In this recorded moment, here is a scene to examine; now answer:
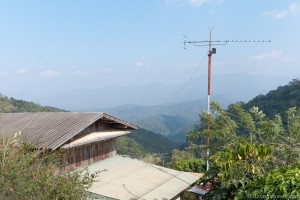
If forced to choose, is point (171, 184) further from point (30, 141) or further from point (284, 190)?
point (284, 190)

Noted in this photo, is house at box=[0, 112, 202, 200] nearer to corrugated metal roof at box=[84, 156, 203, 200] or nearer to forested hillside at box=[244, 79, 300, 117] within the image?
corrugated metal roof at box=[84, 156, 203, 200]

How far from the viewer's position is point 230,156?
Result: 26.3ft

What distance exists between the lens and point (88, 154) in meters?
13.5

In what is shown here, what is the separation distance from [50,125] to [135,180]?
4.15 m

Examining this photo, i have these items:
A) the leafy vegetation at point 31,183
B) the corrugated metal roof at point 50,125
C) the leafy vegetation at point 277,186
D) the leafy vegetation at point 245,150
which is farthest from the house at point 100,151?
the leafy vegetation at point 277,186

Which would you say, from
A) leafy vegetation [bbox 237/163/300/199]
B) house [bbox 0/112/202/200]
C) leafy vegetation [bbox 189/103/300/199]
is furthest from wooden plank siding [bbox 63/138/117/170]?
leafy vegetation [bbox 237/163/300/199]

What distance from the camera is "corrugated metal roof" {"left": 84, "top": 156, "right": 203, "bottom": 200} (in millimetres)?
10812

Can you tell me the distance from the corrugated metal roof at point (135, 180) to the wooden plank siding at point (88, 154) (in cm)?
27

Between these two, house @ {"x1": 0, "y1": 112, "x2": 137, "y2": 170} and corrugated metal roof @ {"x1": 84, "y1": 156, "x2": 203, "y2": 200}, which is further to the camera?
house @ {"x1": 0, "y1": 112, "x2": 137, "y2": 170}

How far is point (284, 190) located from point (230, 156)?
2329 millimetres

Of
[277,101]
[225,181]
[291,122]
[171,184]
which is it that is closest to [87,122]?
[171,184]

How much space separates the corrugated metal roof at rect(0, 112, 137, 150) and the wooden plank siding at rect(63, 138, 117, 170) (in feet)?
2.79

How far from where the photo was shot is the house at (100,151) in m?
11.1

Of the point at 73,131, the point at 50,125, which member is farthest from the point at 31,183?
the point at 50,125
